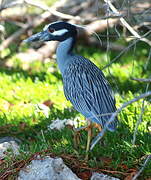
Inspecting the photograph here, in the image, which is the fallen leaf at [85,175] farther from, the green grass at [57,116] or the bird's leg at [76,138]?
the bird's leg at [76,138]

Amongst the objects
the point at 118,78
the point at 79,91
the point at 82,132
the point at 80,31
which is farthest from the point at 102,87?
the point at 80,31

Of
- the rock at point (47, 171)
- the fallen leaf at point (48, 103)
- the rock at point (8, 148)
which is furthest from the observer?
the fallen leaf at point (48, 103)

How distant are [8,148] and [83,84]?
0.88 m

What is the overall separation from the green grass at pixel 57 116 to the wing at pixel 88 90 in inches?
5.3

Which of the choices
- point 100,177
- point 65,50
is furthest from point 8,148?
point 65,50

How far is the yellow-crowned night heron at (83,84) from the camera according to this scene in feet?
13.1

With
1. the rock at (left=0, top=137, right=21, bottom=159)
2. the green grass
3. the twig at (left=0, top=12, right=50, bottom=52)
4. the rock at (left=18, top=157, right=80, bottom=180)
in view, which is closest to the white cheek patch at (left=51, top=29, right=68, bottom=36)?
the green grass

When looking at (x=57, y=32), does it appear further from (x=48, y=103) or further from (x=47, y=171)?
(x=48, y=103)

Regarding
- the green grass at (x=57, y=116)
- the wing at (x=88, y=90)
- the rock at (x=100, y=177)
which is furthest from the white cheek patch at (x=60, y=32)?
the rock at (x=100, y=177)

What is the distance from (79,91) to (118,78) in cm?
298

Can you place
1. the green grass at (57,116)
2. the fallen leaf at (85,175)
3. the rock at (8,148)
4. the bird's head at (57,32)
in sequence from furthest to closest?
the bird's head at (57,32), the rock at (8,148), the green grass at (57,116), the fallen leaf at (85,175)

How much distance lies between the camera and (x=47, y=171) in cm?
361

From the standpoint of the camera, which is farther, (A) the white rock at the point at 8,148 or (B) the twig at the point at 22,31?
(B) the twig at the point at 22,31

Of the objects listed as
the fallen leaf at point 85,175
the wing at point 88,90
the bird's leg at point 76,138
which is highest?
the wing at point 88,90
